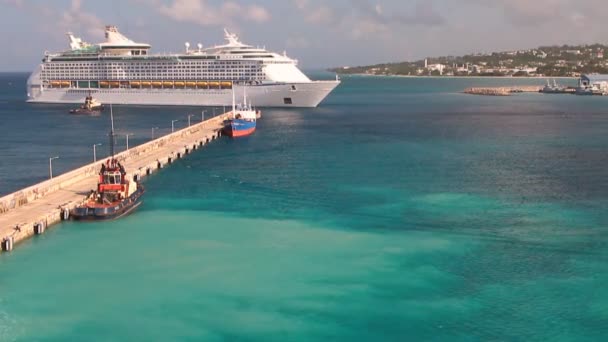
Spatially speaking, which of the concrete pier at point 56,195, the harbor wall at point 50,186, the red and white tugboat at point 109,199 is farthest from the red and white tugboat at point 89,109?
the red and white tugboat at point 109,199

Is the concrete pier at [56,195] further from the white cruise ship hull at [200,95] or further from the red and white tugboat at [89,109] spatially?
the white cruise ship hull at [200,95]

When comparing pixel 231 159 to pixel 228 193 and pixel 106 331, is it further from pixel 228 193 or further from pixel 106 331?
pixel 106 331

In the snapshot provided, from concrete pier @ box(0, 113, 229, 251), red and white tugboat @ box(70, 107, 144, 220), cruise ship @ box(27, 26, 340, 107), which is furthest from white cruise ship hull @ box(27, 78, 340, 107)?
red and white tugboat @ box(70, 107, 144, 220)

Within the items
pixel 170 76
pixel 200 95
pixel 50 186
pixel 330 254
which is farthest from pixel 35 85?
pixel 330 254

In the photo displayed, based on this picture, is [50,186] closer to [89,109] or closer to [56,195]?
[56,195]

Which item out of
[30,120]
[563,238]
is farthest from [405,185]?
[30,120]

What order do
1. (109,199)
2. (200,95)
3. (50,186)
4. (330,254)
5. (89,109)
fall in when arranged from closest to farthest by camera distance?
(330,254), (109,199), (50,186), (89,109), (200,95)
